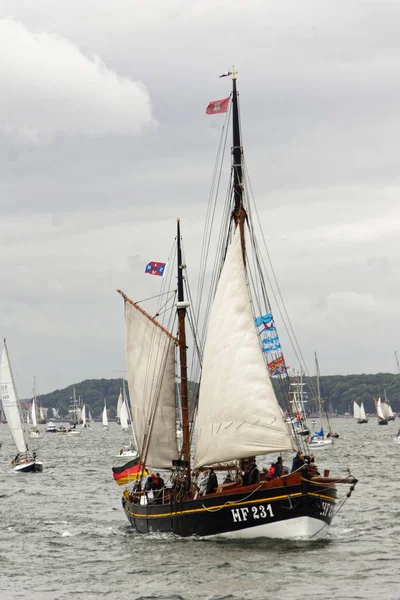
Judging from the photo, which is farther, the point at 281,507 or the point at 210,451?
the point at 210,451

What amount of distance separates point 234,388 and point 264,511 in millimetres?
5582

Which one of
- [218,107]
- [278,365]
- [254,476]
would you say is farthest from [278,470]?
[278,365]

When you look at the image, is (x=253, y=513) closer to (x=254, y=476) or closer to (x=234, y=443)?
(x=254, y=476)

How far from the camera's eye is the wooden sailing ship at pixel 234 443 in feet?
137

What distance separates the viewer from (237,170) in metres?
49.8

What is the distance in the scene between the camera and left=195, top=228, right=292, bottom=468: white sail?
43531 mm

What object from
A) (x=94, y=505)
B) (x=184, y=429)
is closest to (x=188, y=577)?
(x=184, y=429)

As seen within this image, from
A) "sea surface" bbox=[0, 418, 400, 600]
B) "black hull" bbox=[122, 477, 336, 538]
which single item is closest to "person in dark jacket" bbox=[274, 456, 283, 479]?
"black hull" bbox=[122, 477, 336, 538]

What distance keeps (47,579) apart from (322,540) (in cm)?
1234

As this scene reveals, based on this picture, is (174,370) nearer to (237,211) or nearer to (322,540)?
(237,211)

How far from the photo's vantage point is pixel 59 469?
107m

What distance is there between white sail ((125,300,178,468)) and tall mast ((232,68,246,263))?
772 centimetres

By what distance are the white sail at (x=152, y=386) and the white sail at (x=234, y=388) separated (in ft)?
23.0

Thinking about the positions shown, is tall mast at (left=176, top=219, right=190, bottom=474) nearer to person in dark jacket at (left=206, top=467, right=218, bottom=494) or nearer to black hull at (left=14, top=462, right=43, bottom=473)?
person in dark jacket at (left=206, top=467, right=218, bottom=494)
